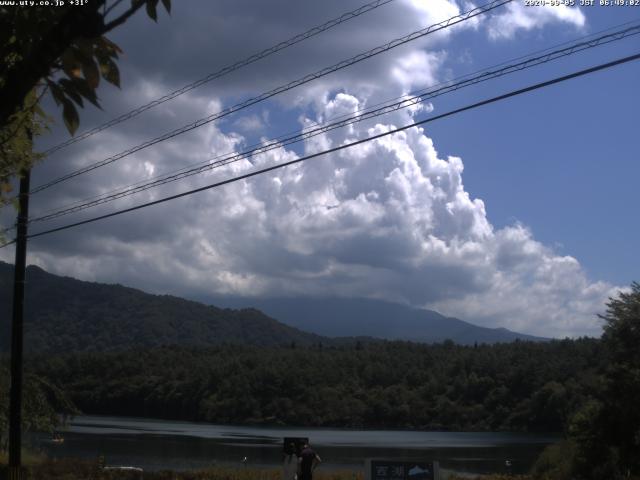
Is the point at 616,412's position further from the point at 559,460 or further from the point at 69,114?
the point at 69,114

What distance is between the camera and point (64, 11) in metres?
3.63

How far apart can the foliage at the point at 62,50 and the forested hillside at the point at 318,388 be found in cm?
9167

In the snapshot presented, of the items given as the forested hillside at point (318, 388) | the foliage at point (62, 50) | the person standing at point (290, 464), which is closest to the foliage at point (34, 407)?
the person standing at point (290, 464)

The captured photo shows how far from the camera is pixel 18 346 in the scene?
2134 cm

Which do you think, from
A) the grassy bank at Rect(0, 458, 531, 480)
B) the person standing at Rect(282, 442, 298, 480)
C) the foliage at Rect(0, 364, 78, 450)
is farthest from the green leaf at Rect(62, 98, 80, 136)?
the foliage at Rect(0, 364, 78, 450)

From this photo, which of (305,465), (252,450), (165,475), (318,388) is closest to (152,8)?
(305,465)

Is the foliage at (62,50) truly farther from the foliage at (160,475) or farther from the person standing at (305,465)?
the foliage at (160,475)

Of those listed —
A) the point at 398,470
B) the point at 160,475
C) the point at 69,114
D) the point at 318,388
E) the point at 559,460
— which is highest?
the point at 69,114

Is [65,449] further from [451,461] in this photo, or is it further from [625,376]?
[625,376]

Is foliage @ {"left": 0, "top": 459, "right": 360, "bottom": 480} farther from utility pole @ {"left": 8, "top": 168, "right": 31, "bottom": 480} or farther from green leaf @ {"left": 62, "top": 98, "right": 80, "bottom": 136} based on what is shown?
green leaf @ {"left": 62, "top": 98, "right": 80, "bottom": 136}

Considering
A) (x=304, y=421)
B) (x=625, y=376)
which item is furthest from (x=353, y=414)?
(x=625, y=376)

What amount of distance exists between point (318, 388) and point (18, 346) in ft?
288

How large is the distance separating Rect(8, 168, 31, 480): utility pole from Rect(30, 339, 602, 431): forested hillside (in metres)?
76.6

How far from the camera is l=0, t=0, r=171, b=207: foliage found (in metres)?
3.44
